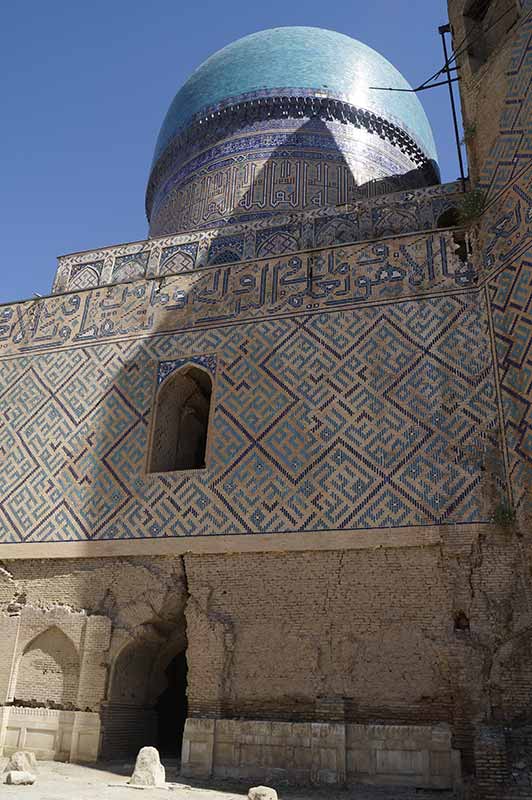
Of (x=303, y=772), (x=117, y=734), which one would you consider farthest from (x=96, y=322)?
(x=303, y=772)

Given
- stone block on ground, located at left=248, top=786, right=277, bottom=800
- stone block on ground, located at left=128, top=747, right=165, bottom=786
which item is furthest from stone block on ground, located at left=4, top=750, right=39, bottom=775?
stone block on ground, located at left=248, top=786, right=277, bottom=800

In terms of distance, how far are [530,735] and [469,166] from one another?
4.96 metres

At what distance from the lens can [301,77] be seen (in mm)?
10844

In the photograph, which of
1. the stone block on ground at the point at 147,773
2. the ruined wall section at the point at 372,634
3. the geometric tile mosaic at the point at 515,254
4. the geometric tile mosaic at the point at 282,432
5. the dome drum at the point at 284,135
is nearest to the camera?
the stone block on ground at the point at 147,773

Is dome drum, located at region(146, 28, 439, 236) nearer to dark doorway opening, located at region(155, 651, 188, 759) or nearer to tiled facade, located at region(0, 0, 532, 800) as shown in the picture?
tiled facade, located at region(0, 0, 532, 800)

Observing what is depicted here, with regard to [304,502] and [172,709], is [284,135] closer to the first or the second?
[304,502]

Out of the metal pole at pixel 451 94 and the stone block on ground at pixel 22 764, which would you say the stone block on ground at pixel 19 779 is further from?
the metal pole at pixel 451 94

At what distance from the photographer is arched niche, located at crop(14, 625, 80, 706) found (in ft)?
19.3

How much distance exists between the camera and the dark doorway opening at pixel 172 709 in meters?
6.69

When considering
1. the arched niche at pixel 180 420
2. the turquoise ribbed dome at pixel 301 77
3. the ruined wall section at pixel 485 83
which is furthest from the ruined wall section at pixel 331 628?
the turquoise ribbed dome at pixel 301 77

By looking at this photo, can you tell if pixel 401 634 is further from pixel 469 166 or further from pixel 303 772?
pixel 469 166

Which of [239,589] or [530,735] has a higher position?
[239,589]

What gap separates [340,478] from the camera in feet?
18.9

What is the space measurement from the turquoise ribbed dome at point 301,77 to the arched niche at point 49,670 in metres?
8.13
